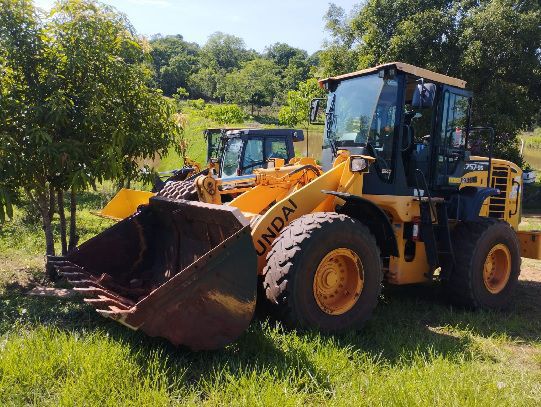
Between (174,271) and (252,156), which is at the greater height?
(252,156)

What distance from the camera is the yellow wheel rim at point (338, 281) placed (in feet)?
14.5

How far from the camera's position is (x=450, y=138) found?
595cm

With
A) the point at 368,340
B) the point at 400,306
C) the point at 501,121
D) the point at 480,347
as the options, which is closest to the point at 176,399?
the point at 368,340

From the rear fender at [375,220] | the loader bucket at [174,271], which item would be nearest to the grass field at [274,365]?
the loader bucket at [174,271]

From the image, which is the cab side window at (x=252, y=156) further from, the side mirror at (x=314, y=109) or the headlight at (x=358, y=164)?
the headlight at (x=358, y=164)

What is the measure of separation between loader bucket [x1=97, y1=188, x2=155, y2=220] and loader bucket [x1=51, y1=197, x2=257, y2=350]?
1796 mm

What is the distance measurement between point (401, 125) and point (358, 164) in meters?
0.89

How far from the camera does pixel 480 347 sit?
4.41 meters

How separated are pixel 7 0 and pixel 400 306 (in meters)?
5.58

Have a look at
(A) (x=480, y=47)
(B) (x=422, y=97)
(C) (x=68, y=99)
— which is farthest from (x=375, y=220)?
(A) (x=480, y=47)

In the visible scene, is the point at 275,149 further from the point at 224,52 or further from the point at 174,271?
the point at 224,52

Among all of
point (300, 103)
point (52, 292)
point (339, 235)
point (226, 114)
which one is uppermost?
point (226, 114)

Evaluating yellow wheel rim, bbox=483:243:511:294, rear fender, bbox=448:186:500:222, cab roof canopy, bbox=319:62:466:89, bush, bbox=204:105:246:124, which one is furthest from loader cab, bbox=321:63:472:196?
bush, bbox=204:105:246:124

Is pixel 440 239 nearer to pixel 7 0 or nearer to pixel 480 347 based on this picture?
pixel 480 347
